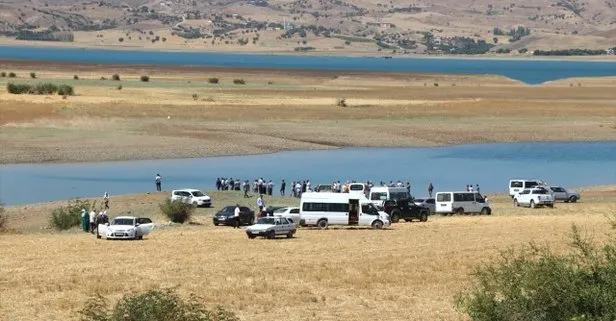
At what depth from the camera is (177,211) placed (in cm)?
4791

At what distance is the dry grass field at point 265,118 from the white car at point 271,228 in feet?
99.5

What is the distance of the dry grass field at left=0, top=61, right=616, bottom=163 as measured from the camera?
78.3 m

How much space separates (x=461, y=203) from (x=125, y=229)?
16.4 m

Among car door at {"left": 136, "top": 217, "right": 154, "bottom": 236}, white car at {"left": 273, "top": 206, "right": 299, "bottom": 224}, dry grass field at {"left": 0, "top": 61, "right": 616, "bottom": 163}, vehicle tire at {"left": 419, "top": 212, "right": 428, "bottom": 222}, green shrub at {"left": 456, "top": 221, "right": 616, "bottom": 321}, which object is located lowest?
dry grass field at {"left": 0, "top": 61, "right": 616, "bottom": 163}

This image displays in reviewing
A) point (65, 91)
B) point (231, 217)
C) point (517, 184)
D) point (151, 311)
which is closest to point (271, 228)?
point (231, 217)

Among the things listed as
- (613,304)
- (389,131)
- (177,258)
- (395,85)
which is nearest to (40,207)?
(177,258)

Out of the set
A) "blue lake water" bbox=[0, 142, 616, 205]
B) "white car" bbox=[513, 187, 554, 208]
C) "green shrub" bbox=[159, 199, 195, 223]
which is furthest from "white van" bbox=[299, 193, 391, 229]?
"blue lake water" bbox=[0, 142, 616, 205]

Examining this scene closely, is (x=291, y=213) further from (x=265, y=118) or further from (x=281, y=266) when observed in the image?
(x=265, y=118)

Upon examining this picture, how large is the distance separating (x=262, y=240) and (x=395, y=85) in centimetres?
11249

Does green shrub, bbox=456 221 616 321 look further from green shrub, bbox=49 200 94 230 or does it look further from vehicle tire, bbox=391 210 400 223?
vehicle tire, bbox=391 210 400 223

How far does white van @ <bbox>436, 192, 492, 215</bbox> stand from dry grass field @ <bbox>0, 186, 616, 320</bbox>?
2.65 m

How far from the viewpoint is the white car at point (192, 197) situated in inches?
2039

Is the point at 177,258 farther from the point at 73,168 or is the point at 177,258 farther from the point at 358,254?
the point at 73,168

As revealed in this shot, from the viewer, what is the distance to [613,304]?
2098 centimetres
